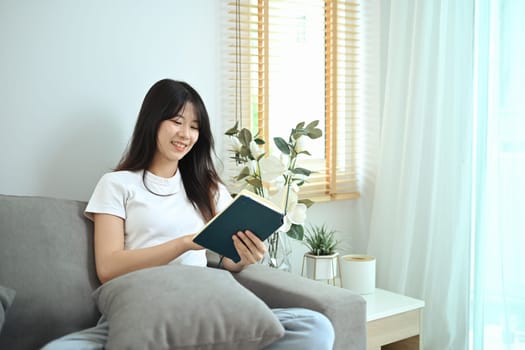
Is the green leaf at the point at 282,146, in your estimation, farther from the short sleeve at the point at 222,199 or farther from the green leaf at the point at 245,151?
the short sleeve at the point at 222,199

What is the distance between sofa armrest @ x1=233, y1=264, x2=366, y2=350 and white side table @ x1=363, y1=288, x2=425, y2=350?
0.47 metres

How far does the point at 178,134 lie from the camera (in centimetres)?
211

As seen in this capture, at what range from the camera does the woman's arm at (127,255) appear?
189 centimetres

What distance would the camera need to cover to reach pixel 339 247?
3193 mm

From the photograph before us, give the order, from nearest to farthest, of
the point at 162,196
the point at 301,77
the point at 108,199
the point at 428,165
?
the point at 108,199
the point at 162,196
the point at 428,165
the point at 301,77

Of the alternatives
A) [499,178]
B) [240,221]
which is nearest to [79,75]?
[240,221]

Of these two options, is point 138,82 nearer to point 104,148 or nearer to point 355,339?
A: point 104,148

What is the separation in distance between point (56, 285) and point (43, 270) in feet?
0.19

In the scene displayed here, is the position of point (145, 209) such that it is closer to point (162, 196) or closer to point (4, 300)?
Result: point (162, 196)

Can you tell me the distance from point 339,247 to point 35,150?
1622 mm

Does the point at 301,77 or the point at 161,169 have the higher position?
the point at 301,77

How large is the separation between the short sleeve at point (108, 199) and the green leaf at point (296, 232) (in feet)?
2.26

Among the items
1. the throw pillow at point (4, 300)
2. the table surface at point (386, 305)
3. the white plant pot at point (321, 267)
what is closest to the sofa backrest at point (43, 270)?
the throw pillow at point (4, 300)

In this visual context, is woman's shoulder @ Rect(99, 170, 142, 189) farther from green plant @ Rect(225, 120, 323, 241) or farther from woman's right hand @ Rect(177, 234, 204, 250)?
green plant @ Rect(225, 120, 323, 241)
